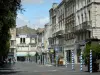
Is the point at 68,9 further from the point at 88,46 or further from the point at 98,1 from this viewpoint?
the point at 88,46

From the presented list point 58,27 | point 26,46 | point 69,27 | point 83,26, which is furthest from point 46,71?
point 26,46

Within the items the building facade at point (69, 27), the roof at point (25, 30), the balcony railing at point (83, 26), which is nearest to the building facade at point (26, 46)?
the roof at point (25, 30)

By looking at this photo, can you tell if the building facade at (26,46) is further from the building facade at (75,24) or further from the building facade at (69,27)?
the building facade at (69,27)

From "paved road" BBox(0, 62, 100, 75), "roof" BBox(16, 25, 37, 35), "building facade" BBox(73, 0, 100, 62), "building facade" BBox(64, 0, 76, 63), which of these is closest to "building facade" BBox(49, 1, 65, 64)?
"building facade" BBox(64, 0, 76, 63)

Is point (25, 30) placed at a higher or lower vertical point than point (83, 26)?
higher

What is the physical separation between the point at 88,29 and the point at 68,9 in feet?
72.5

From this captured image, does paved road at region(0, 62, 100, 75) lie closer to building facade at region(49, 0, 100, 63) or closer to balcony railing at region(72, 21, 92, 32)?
building facade at region(49, 0, 100, 63)

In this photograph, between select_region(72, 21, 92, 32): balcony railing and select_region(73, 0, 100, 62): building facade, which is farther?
select_region(72, 21, 92, 32): balcony railing

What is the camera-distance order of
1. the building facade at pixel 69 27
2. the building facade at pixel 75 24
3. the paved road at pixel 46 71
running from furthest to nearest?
the building facade at pixel 69 27
the building facade at pixel 75 24
the paved road at pixel 46 71

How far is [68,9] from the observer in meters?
88.5

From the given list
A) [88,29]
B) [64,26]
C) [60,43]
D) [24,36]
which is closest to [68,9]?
[64,26]

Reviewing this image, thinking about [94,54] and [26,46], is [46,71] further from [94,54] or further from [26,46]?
[26,46]

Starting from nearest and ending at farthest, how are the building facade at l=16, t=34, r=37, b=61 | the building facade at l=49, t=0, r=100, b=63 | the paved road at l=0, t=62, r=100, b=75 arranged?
the paved road at l=0, t=62, r=100, b=75 < the building facade at l=49, t=0, r=100, b=63 < the building facade at l=16, t=34, r=37, b=61

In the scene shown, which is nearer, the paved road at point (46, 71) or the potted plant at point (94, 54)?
the paved road at point (46, 71)
